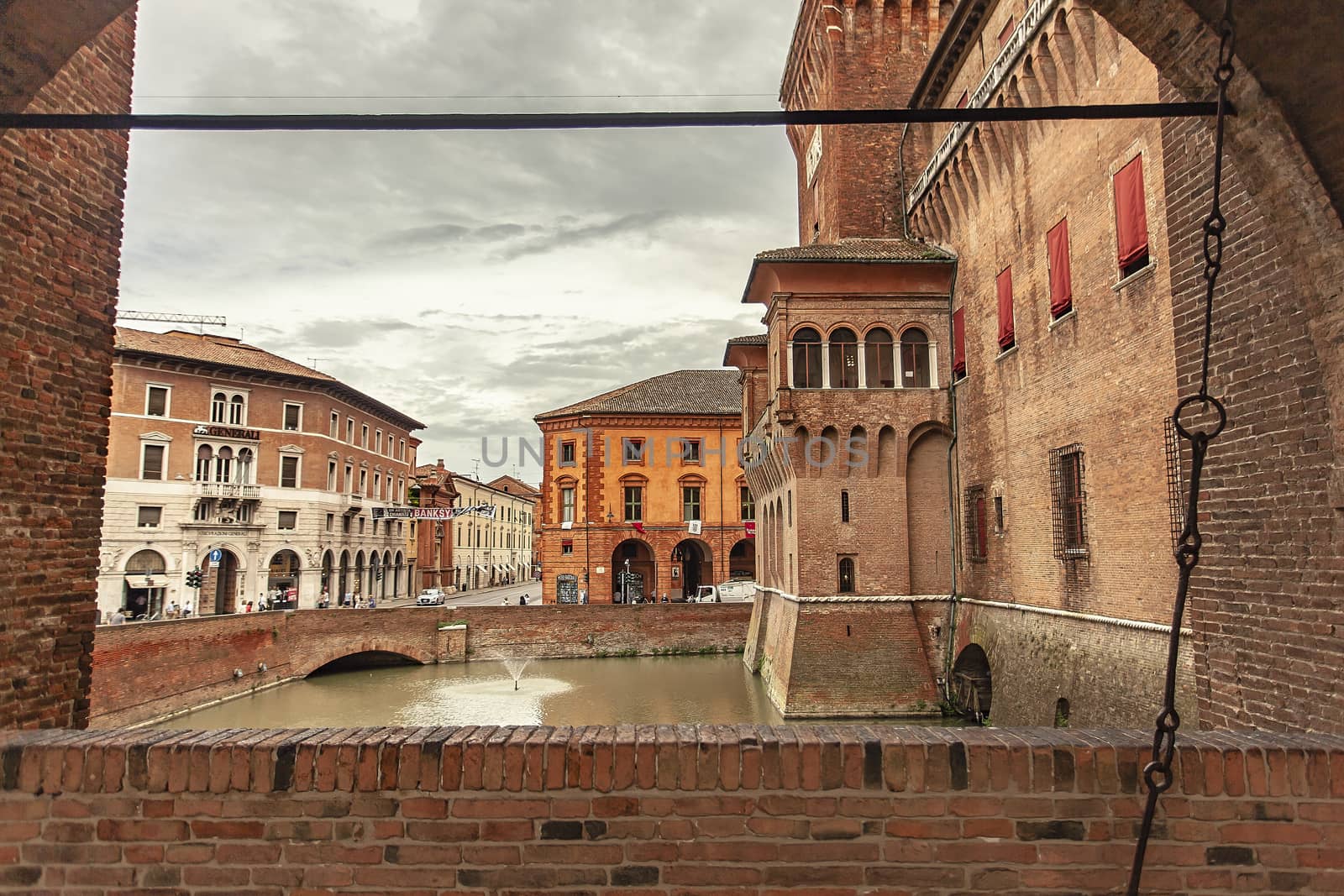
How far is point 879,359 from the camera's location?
75.4 feet

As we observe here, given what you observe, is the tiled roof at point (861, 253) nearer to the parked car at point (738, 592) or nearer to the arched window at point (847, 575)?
the arched window at point (847, 575)

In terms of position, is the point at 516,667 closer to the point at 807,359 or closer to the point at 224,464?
the point at 224,464

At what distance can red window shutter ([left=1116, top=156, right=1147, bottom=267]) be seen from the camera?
531 inches

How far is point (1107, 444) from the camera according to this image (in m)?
14.7

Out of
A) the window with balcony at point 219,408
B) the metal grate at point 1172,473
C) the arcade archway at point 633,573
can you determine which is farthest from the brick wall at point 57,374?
the arcade archway at point 633,573

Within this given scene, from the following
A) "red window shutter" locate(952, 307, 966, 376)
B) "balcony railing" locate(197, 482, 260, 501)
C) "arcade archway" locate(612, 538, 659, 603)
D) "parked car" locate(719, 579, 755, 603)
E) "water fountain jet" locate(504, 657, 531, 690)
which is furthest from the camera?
"arcade archway" locate(612, 538, 659, 603)

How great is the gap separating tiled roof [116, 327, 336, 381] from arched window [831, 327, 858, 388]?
97.0 ft

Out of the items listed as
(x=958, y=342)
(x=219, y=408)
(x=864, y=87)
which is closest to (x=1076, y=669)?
(x=958, y=342)

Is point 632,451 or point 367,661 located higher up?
point 632,451

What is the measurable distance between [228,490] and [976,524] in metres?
33.4

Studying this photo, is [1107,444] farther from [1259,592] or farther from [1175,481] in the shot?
[1259,592]

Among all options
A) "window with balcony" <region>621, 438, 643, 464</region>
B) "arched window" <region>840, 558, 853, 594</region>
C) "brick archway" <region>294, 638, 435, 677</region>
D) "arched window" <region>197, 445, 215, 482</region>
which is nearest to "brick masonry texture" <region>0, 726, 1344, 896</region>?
"arched window" <region>840, 558, 853, 594</region>

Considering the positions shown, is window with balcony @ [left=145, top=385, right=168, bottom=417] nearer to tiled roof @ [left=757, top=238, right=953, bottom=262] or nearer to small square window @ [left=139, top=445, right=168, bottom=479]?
small square window @ [left=139, top=445, right=168, bottom=479]

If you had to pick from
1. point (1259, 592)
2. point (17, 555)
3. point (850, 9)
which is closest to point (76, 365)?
point (17, 555)
